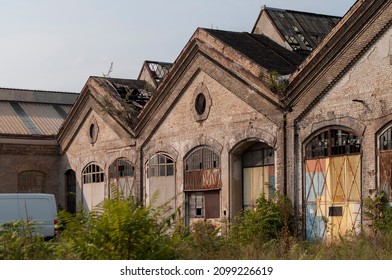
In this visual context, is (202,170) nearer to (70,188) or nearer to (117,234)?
(70,188)

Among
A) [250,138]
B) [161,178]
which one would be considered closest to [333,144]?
[250,138]

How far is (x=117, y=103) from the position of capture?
33719mm

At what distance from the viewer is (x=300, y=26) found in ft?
111

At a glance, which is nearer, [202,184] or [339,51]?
[339,51]

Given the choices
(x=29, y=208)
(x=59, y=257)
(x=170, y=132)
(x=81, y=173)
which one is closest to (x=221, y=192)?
(x=170, y=132)

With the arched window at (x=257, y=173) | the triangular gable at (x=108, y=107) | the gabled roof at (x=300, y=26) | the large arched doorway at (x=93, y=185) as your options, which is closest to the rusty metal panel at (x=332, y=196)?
the arched window at (x=257, y=173)

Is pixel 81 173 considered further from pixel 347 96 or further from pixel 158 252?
pixel 158 252

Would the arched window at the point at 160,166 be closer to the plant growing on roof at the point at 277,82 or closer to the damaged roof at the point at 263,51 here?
the damaged roof at the point at 263,51

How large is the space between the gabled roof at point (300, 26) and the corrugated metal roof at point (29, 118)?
12.5 meters

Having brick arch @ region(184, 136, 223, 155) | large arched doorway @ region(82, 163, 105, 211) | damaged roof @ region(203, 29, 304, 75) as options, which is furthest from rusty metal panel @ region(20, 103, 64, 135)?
damaged roof @ region(203, 29, 304, 75)

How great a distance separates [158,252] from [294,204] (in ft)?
41.5

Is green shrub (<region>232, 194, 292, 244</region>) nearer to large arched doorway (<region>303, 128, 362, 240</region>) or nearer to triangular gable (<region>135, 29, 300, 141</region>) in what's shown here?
large arched doorway (<region>303, 128, 362, 240</region>)

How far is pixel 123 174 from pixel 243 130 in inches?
344

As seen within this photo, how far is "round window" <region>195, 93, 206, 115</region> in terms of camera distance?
28.6 metres
